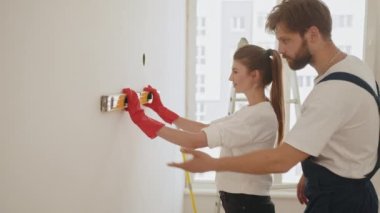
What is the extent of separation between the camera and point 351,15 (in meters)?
3.10

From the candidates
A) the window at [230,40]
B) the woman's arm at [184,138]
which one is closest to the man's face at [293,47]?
the woman's arm at [184,138]

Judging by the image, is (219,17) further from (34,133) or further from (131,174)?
(34,133)

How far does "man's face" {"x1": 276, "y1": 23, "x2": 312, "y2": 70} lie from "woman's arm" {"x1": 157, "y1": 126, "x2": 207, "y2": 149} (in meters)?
0.44

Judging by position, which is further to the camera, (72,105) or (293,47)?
(293,47)

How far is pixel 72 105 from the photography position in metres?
1.05

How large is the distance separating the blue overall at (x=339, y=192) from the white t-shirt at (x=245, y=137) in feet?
0.83

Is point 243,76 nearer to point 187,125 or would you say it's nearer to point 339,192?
point 187,125

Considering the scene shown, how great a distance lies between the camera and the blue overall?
138cm

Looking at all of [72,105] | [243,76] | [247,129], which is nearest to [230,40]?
[243,76]

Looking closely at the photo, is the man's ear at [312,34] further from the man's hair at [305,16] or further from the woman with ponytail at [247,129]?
the woman with ponytail at [247,129]

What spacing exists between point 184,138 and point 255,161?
46cm

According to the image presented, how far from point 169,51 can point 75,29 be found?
4.59ft

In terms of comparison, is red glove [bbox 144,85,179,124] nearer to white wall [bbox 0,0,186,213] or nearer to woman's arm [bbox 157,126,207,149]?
white wall [bbox 0,0,186,213]

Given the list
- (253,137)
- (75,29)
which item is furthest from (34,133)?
(253,137)
